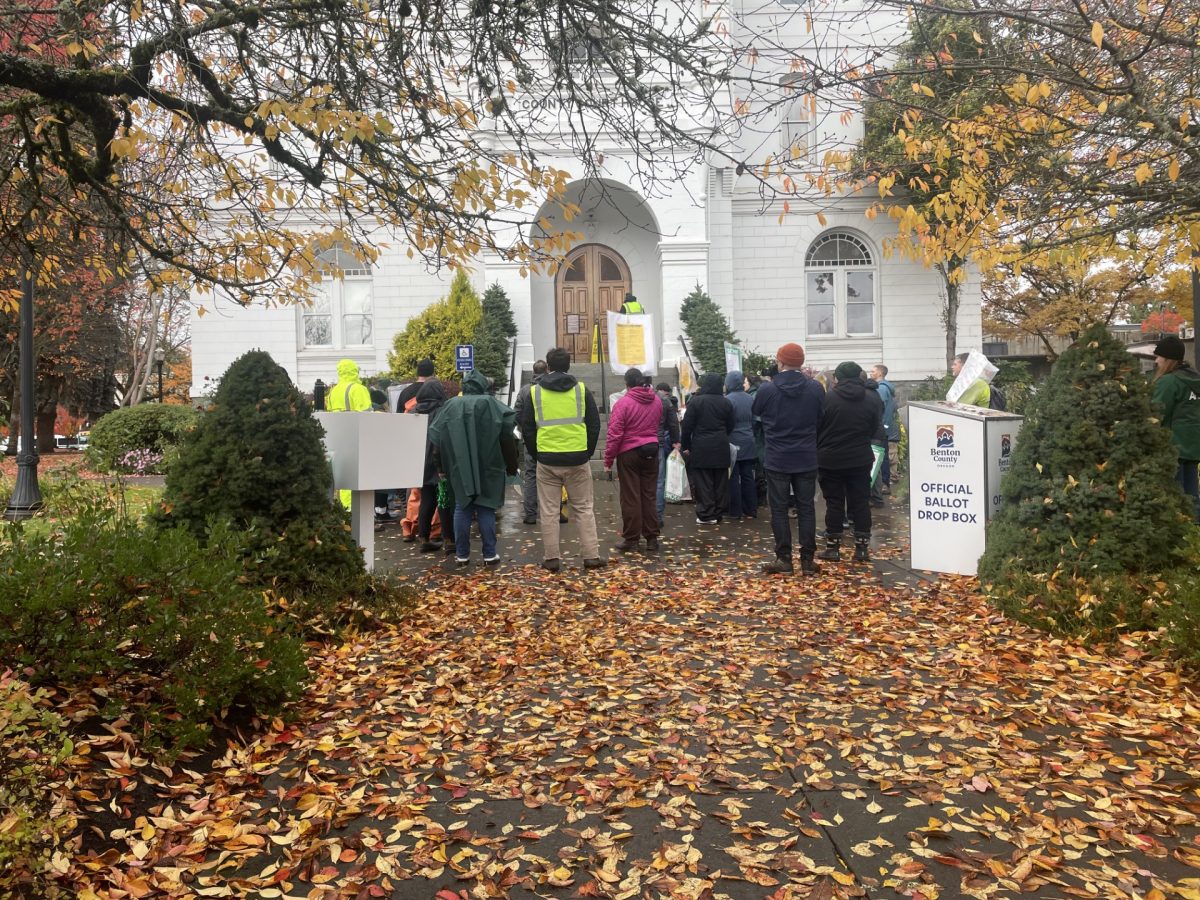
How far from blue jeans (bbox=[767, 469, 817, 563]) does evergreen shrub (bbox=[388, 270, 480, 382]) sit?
12.9 m

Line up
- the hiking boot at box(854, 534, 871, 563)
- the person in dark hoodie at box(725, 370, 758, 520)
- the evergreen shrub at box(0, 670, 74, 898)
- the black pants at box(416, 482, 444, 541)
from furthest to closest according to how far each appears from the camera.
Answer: the person in dark hoodie at box(725, 370, 758, 520), the black pants at box(416, 482, 444, 541), the hiking boot at box(854, 534, 871, 563), the evergreen shrub at box(0, 670, 74, 898)

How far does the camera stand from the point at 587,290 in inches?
943

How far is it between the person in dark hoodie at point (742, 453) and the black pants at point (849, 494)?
8.83 feet

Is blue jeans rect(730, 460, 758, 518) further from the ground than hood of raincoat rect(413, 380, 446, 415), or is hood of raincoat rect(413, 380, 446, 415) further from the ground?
hood of raincoat rect(413, 380, 446, 415)

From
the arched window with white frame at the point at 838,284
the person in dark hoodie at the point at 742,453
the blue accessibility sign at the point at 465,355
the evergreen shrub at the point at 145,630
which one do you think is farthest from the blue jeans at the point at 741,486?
the arched window with white frame at the point at 838,284

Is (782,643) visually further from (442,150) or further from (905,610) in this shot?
(442,150)

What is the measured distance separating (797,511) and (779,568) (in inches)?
22.3

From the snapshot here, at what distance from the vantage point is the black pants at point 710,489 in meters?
12.0

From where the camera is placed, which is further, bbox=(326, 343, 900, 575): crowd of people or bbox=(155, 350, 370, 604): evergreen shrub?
bbox=(326, 343, 900, 575): crowd of people

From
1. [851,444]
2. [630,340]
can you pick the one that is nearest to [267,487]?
[851,444]

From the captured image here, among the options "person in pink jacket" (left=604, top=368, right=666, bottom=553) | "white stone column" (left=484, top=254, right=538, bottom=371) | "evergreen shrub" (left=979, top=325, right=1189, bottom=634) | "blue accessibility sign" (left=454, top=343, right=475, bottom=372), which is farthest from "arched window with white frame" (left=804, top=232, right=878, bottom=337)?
"evergreen shrub" (left=979, top=325, right=1189, bottom=634)

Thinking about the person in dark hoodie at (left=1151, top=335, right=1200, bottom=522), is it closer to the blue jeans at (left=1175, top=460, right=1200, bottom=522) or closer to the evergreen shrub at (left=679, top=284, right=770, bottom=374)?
the blue jeans at (left=1175, top=460, right=1200, bottom=522)

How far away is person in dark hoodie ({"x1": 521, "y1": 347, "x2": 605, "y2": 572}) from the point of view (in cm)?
919

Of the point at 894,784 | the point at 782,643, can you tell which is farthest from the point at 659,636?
the point at 894,784
